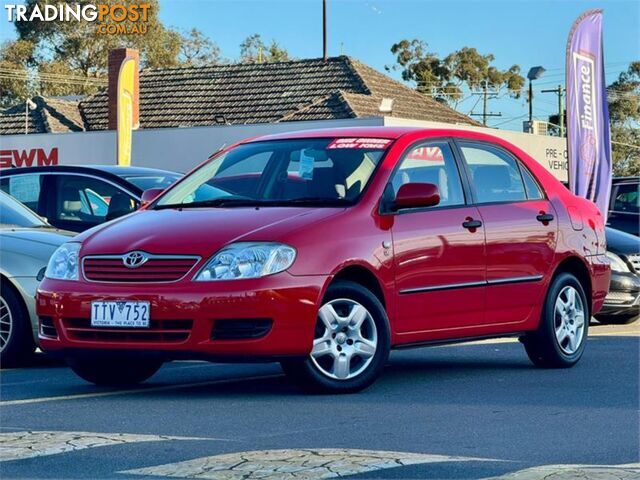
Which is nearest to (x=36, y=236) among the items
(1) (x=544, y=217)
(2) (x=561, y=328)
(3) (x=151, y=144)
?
(1) (x=544, y=217)

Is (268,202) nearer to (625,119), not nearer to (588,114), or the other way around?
(588,114)

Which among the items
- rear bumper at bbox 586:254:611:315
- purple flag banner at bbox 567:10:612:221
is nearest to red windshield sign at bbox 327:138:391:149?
rear bumper at bbox 586:254:611:315

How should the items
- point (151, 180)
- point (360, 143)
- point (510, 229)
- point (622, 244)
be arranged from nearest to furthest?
1. point (360, 143)
2. point (510, 229)
3. point (151, 180)
4. point (622, 244)

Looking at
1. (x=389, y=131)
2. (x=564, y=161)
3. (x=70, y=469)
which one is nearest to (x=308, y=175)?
(x=389, y=131)

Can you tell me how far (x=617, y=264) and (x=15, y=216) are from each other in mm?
6650

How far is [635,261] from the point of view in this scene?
622 inches

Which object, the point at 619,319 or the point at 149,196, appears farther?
the point at 619,319

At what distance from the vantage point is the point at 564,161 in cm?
4238

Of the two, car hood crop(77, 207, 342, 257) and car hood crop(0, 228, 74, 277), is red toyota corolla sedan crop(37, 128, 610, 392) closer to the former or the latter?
car hood crop(77, 207, 342, 257)

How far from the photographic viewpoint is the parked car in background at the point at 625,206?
22125mm

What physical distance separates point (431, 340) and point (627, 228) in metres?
13.2

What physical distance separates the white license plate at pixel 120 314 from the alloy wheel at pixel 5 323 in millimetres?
2017

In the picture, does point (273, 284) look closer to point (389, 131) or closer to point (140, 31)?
point (389, 131)

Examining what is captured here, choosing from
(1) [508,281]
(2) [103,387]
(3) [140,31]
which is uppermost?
(3) [140,31]
